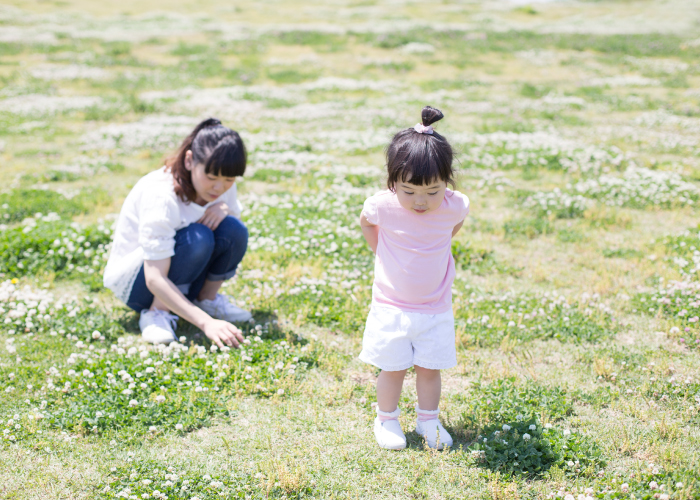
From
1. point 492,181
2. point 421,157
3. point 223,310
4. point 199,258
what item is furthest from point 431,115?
point 492,181

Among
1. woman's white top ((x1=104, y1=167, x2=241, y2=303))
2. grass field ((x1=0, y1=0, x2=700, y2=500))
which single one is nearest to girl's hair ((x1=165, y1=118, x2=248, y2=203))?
woman's white top ((x1=104, y1=167, x2=241, y2=303))

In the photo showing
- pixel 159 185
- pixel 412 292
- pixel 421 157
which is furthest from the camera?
pixel 159 185

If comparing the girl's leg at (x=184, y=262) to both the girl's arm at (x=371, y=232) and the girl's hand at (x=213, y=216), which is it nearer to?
the girl's hand at (x=213, y=216)

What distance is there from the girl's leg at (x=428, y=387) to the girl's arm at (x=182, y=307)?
1.90 m

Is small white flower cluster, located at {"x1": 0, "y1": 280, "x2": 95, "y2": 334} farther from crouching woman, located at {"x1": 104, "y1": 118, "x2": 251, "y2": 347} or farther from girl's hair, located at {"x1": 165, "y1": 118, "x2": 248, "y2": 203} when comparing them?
girl's hair, located at {"x1": 165, "y1": 118, "x2": 248, "y2": 203}

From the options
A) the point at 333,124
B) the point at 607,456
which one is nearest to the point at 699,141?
the point at 333,124

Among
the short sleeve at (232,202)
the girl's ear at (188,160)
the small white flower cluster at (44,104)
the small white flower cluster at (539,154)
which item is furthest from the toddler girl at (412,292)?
the small white flower cluster at (44,104)

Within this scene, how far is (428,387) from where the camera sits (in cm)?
460

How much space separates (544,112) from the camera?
734 inches

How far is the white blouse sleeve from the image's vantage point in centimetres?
582

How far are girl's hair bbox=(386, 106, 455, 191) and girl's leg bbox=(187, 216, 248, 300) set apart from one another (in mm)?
2801

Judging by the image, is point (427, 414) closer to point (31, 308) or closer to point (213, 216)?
point (213, 216)

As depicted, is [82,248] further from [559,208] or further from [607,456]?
[559,208]

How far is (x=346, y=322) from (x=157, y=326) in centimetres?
203
